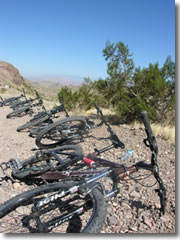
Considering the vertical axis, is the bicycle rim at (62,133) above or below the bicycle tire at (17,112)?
below

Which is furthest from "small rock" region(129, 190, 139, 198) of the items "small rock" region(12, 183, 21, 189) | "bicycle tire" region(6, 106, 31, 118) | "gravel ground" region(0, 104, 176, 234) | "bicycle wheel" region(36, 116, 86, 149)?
"bicycle tire" region(6, 106, 31, 118)

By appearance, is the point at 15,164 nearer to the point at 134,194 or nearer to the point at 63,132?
the point at 63,132

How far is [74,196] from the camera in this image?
8.14 feet

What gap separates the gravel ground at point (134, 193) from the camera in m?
2.05

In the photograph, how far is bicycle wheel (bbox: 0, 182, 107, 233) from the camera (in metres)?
1.71

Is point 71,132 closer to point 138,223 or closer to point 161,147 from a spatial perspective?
point 161,147

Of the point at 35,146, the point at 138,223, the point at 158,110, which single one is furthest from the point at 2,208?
the point at 158,110

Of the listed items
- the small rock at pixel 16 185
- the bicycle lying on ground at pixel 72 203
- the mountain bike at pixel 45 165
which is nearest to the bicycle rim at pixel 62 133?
the mountain bike at pixel 45 165

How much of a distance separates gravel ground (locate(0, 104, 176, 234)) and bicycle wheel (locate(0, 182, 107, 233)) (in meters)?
0.34

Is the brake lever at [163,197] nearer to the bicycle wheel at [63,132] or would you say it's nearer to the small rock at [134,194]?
the small rock at [134,194]

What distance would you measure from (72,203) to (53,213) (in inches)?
10.5

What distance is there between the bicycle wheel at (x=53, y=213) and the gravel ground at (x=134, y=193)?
1.11ft

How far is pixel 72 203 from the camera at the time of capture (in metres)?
2.37

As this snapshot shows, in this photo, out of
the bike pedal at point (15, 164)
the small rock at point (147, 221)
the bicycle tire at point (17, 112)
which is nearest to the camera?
the small rock at point (147, 221)
